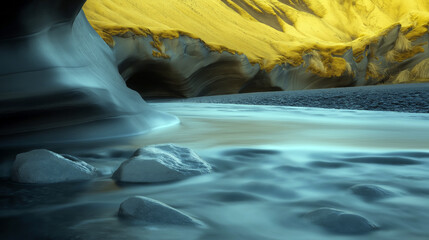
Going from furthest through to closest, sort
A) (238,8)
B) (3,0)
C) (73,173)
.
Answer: (238,8)
(3,0)
(73,173)

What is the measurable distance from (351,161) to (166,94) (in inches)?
598

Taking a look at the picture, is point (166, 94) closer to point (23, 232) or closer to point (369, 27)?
point (23, 232)

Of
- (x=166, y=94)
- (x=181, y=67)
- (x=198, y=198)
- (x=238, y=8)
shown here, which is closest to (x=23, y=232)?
(x=198, y=198)

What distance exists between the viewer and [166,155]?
209 cm

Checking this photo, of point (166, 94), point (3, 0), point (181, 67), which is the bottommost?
point (166, 94)

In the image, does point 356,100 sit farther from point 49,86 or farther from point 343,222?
point 343,222

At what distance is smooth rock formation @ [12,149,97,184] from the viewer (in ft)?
6.16

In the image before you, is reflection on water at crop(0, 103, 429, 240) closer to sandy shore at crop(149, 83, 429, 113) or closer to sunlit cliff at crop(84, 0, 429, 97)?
sandy shore at crop(149, 83, 429, 113)

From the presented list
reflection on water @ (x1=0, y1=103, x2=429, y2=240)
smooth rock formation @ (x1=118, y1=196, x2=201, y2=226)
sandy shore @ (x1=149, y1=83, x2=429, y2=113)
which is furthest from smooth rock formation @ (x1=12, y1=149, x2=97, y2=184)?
sandy shore @ (x1=149, y1=83, x2=429, y2=113)

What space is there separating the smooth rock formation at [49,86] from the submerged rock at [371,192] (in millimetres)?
2078

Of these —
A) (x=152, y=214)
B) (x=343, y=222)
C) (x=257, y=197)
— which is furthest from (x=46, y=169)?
(x=343, y=222)

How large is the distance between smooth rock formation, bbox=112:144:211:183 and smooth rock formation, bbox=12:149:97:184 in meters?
0.17

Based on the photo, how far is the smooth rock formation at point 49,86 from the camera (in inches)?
117

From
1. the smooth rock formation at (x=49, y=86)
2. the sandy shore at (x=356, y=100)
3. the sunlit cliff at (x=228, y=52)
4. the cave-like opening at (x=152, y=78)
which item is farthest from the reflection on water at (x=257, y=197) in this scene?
the cave-like opening at (x=152, y=78)
